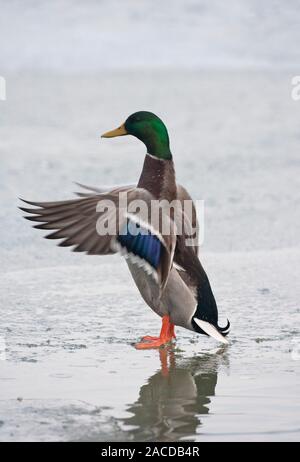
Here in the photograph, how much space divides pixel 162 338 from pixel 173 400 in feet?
3.15

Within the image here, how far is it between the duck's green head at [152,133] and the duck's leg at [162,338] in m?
0.81

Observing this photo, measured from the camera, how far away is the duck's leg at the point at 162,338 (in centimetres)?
479

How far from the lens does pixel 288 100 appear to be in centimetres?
955

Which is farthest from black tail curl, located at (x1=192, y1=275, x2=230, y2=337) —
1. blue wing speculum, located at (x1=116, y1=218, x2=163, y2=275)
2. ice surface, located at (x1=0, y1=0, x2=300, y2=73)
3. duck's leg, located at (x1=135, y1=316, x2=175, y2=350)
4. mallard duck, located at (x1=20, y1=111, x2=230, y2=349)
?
ice surface, located at (x1=0, y1=0, x2=300, y2=73)

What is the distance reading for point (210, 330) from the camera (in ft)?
15.8

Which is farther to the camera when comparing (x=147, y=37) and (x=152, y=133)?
(x=147, y=37)

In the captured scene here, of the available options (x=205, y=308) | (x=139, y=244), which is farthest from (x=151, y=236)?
(x=205, y=308)

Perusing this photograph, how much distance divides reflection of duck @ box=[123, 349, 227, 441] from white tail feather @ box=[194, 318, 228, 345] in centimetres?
12

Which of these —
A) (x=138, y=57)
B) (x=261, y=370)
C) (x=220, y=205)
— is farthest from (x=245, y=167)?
(x=261, y=370)

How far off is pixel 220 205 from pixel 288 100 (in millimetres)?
2610

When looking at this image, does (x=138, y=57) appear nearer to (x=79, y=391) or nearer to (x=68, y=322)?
(x=68, y=322)

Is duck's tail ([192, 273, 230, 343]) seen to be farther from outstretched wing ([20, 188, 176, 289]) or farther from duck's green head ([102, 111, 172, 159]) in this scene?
duck's green head ([102, 111, 172, 159])

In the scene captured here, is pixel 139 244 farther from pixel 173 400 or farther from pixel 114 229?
pixel 173 400
